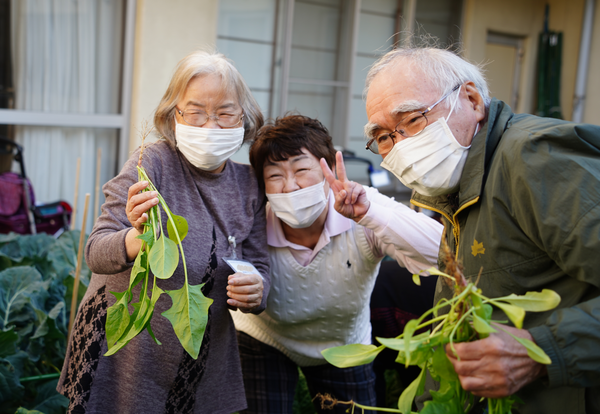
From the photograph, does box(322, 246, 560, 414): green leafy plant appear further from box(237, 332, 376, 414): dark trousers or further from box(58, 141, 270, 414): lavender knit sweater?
box(237, 332, 376, 414): dark trousers

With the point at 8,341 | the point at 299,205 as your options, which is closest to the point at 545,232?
the point at 299,205

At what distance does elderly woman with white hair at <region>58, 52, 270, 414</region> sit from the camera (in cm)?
163

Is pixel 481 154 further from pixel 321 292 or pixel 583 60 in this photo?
pixel 583 60

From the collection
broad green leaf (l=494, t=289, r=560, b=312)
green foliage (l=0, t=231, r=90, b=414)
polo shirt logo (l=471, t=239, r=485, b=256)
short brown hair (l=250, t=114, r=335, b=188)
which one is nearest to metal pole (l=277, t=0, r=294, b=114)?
green foliage (l=0, t=231, r=90, b=414)

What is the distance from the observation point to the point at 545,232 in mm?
1111

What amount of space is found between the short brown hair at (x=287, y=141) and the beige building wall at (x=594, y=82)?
6835 millimetres

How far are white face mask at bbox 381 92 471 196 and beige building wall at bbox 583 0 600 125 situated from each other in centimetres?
717

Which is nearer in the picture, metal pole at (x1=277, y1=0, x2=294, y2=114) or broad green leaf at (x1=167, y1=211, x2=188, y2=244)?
broad green leaf at (x1=167, y1=211, x2=188, y2=244)

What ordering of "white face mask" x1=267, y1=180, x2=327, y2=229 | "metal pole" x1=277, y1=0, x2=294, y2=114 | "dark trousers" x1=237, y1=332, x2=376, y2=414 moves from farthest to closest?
"metal pole" x1=277, y1=0, x2=294, y2=114
"dark trousers" x1=237, y1=332, x2=376, y2=414
"white face mask" x1=267, y1=180, x2=327, y2=229

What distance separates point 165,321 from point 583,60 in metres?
7.84

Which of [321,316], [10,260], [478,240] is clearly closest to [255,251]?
[321,316]

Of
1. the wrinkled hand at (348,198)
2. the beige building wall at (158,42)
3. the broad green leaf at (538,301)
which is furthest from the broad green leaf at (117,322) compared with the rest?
the beige building wall at (158,42)

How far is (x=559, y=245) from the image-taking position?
1.10 meters

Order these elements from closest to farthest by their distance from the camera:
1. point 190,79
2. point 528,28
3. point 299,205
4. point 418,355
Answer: point 418,355 → point 190,79 → point 299,205 → point 528,28
